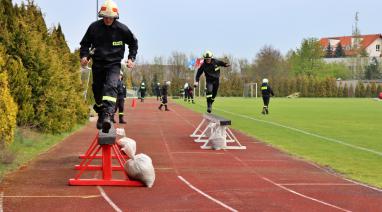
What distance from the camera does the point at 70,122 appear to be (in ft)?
68.7

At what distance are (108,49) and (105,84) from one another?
2.14ft

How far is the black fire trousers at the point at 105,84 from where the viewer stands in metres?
10.5

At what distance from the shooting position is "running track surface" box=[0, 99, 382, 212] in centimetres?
839

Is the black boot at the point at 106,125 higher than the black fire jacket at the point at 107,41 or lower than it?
lower

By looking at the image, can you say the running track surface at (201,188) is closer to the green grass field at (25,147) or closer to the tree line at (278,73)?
the green grass field at (25,147)

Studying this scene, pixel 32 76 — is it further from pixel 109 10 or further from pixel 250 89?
pixel 250 89

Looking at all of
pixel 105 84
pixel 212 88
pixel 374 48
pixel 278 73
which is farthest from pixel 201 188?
pixel 374 48

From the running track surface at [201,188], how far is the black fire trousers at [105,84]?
1.42m

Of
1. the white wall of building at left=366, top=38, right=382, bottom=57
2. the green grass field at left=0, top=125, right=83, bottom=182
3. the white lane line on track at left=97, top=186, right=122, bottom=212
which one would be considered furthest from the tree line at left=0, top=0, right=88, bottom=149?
the white wall of building at left=366, top=38, right=382, bottom=57

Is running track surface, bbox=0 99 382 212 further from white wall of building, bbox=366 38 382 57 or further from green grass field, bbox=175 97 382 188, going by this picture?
white wall of building, bbox=366 38 382 57

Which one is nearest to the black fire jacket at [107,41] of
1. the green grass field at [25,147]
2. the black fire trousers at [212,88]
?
the green grass field at [25,147]

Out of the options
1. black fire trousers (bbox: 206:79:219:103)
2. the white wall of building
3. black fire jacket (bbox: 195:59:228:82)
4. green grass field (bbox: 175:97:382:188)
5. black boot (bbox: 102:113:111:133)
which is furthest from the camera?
the white wall of building

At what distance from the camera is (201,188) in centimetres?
991

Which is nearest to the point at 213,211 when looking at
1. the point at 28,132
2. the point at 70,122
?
the point at 28,132
